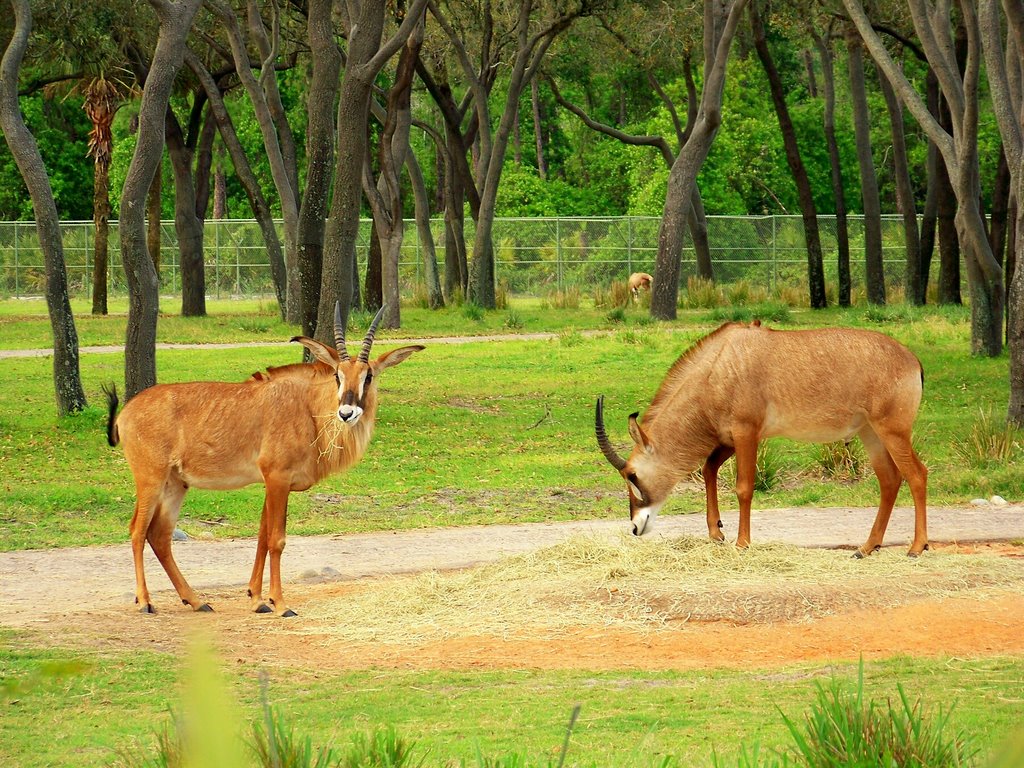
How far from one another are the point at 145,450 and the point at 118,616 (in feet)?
3.79

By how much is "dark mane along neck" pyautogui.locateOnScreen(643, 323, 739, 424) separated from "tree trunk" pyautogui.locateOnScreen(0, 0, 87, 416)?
30.3ft

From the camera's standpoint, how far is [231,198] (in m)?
73.1

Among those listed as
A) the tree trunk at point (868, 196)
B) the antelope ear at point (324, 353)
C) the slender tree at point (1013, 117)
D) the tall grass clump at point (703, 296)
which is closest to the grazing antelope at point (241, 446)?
the antelope ear at point (324, 353)

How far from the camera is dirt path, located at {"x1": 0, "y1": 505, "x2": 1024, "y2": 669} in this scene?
8562 mm

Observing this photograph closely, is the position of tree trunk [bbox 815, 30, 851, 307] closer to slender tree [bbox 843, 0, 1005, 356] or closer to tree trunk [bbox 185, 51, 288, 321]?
tree trunk [bbox 185, 51, 288, 321]

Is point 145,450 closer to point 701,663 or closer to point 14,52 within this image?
point 701,663

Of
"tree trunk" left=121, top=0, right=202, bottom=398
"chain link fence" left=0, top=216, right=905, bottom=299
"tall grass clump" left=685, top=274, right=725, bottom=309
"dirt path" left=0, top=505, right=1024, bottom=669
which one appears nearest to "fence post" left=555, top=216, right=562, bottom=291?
"chain link fence" left=0, top=216, right=905, bottom=299

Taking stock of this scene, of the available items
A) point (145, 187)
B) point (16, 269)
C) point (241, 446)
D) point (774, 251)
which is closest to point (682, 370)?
point (241, 446)

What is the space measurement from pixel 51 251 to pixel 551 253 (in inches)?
1432

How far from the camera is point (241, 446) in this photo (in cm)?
1001

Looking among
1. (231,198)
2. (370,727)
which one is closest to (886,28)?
(370,727)

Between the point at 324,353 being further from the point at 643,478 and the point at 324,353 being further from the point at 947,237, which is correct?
the point at 947,237

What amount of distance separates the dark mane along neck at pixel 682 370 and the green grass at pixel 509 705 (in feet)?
11.5

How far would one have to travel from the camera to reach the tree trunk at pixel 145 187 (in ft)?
54.4
